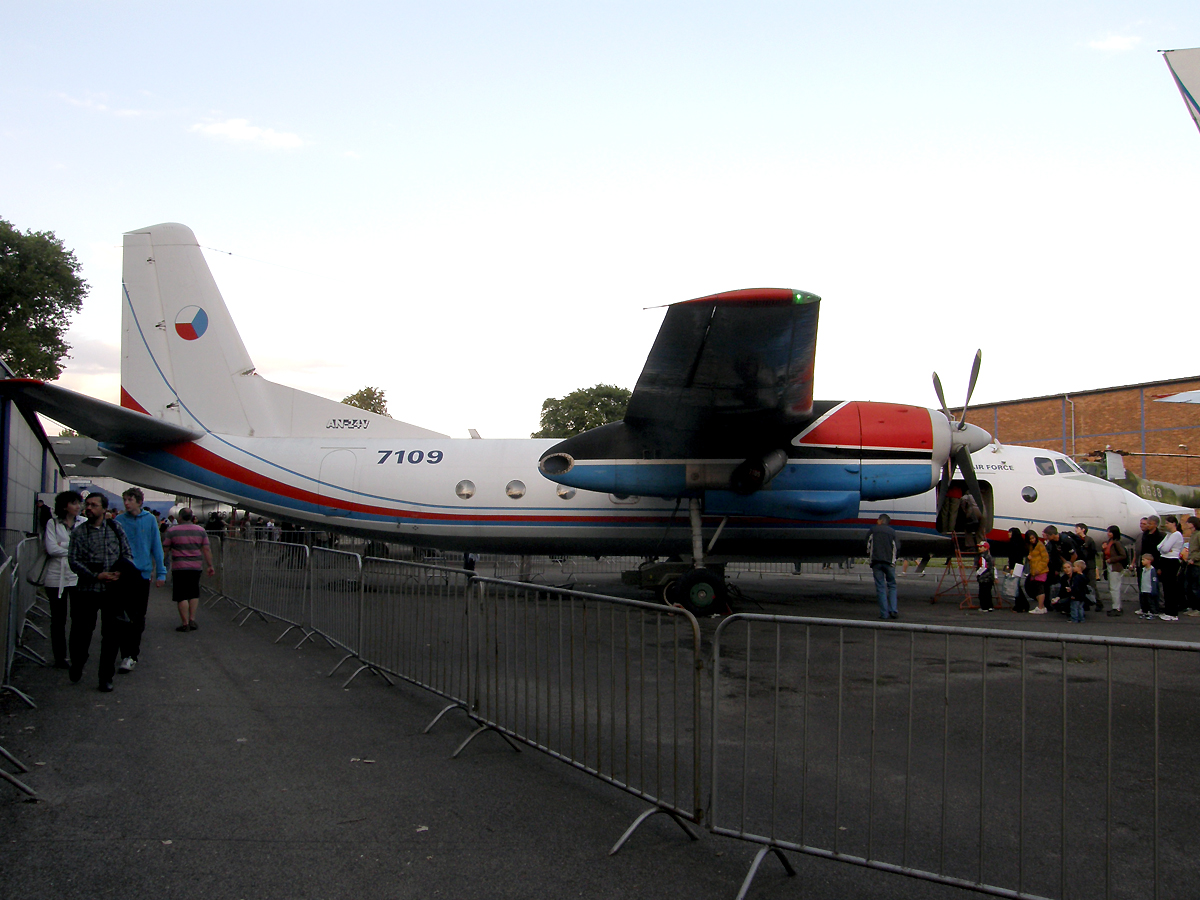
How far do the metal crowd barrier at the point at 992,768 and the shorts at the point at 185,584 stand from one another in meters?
8.76

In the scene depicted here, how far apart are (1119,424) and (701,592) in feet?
137

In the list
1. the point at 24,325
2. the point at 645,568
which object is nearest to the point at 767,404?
the point at 645,568

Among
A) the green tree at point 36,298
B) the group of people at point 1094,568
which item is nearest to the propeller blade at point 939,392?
the group of people at point 1094,568

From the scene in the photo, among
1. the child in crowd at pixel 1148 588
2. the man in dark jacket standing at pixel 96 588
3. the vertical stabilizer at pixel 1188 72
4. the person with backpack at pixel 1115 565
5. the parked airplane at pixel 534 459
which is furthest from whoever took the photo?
the person with backpack at pixel 1115 565

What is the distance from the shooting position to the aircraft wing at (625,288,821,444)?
8.63 metres

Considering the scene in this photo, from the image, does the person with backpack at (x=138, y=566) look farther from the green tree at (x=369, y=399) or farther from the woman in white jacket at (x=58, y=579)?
the green tree at (x=369, y=399)

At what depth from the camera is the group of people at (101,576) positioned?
7223 millimetres

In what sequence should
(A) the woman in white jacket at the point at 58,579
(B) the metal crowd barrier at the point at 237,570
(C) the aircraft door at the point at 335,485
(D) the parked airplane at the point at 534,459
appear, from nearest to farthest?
1. (A) the woman in white jacket at the point at 58,579
2. (B) the metal crowd barrier at the point at 237,570
3. (D) the parked airplane at the point at 534,459
4. (C) the aircraft door at the point at 335,485

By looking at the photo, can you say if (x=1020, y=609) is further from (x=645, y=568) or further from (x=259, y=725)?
(x=259, y=725)

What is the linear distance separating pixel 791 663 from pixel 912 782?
1354mm

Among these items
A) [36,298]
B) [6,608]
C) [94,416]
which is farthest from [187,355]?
[36,298]

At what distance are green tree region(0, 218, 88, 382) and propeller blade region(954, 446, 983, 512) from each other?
3768 cm

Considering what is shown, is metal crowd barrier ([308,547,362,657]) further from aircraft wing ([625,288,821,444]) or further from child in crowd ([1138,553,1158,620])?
child in crowd ([1138,553,1158,620])

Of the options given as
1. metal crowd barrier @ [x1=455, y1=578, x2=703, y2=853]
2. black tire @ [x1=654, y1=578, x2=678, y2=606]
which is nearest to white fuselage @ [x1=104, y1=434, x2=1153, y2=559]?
black tire @ [x1=654, y1=578, x2=678, y2=606]
